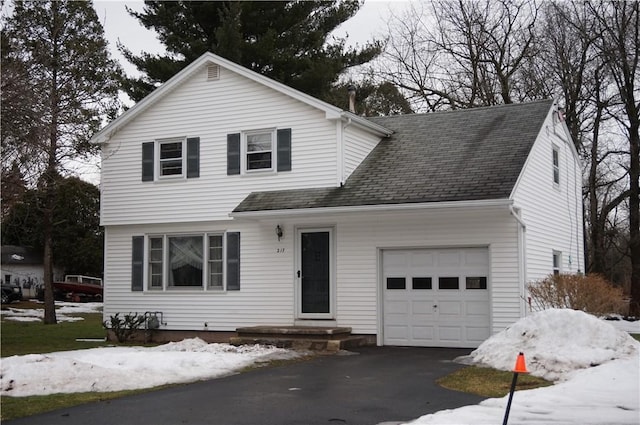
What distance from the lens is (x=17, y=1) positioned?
24531 mm

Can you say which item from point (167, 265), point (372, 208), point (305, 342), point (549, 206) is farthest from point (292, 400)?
point (549, 206)

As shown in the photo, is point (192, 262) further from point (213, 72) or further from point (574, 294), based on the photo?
point (574, 294)

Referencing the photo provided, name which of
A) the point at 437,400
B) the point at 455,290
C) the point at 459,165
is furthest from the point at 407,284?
→ the point at 437,400

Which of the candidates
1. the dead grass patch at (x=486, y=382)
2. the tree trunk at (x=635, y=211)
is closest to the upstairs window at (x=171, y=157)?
the dead grass patch at (x=486, y=382)

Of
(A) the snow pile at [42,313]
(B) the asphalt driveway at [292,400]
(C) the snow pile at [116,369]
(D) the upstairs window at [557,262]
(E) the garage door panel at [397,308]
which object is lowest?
(A) the snow pile at [42,313]

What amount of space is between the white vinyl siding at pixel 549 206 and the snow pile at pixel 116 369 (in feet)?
20.2

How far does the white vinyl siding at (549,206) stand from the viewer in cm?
1703

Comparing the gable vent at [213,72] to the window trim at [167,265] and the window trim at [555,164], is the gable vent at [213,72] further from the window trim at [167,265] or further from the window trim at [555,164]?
the window trim at [555,164]

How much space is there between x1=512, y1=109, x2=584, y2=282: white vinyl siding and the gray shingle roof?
485 mm

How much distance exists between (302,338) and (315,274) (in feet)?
6.41

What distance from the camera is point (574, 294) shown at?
51.2 ft

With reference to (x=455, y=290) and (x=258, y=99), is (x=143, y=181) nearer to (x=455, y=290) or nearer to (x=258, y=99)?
(x=258, y=99)

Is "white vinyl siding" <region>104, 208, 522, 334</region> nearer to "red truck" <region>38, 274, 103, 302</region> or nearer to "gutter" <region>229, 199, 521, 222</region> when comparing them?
"gutter" <region>229, 199, 521, 222</region>

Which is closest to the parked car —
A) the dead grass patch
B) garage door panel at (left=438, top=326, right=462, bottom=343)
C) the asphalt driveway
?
garage door panel at (left=438, top=326, right=462, bottom=343)
